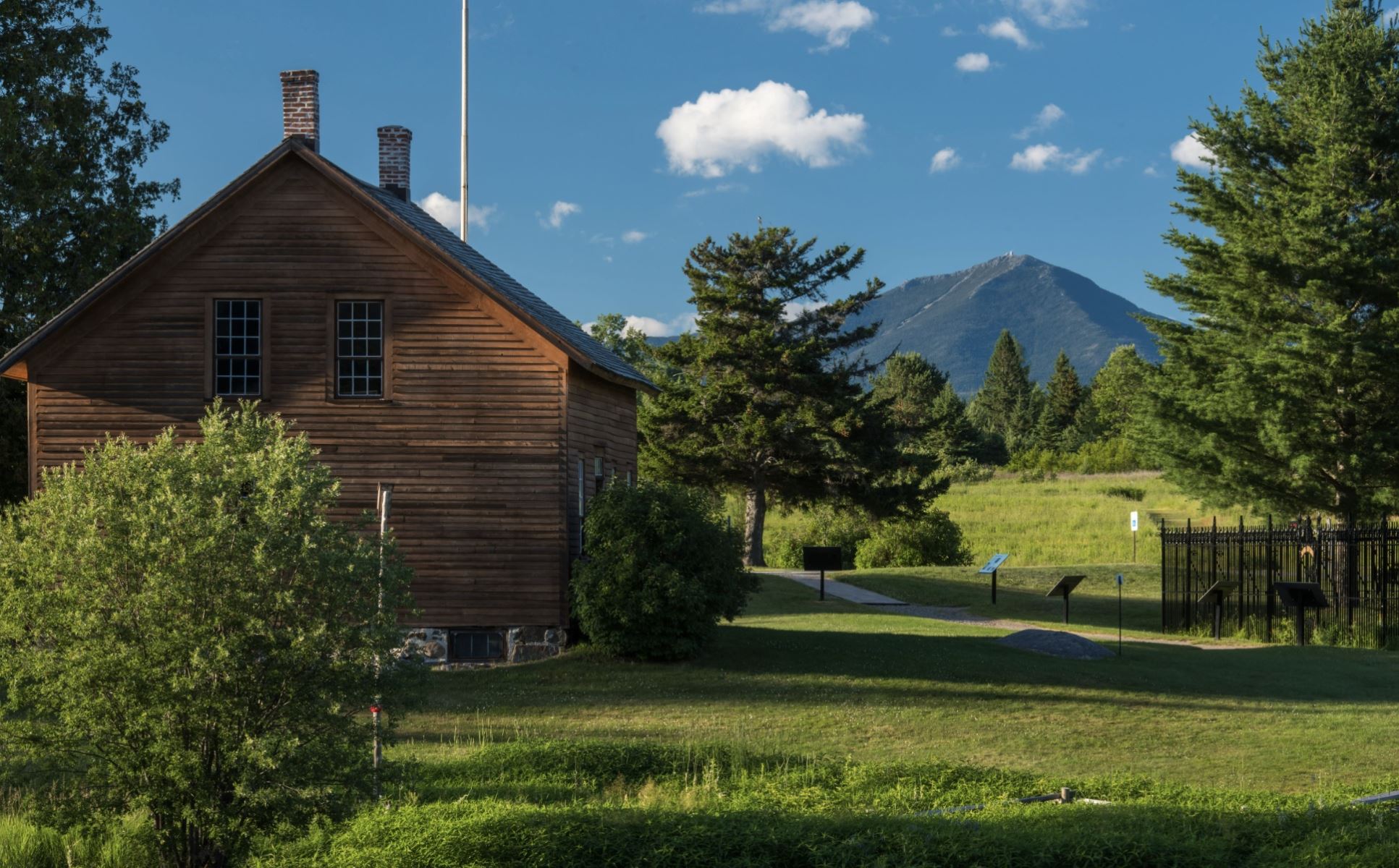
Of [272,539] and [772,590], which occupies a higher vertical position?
[272,539]

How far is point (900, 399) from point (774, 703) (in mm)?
70119

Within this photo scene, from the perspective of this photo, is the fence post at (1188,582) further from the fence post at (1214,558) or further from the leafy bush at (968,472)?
the leafy bush at (968,472)

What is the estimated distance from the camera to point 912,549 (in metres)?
48.3

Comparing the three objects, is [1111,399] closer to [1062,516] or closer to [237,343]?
[1062,516]

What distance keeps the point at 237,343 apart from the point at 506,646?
6.61 meters

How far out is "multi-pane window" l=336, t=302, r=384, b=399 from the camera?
2192 cm

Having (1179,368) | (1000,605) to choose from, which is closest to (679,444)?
(1000,605)

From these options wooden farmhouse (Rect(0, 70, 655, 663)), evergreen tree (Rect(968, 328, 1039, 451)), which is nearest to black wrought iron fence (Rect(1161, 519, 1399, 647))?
wooden farmhouse (Rect(0, 70, 655, 663))

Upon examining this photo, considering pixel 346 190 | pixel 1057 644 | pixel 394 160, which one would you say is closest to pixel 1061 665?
pixel 1057 644

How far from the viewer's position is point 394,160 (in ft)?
86.8

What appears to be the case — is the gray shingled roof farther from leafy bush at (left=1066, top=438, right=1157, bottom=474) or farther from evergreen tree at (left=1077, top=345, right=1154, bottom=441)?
evergreen tree at (left=1077, top=345, right=1154, bottom=441)

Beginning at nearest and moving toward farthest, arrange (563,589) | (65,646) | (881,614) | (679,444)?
(65,646) < (563,589) < (881,614) < (679,444)

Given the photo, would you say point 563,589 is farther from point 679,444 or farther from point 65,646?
point 679,444

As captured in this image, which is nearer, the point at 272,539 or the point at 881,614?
the point at 272,539
